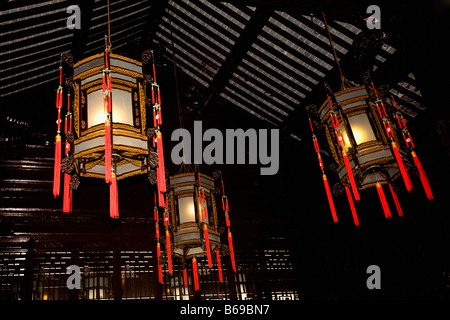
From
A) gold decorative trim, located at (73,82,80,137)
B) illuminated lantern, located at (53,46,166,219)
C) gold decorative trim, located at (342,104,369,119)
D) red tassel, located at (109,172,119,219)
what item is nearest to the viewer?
red tassel, located at (109,172,119,219)

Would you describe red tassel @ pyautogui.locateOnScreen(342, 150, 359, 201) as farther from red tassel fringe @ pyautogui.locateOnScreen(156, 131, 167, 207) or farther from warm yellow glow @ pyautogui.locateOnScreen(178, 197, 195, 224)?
warm yellow glow @ pyautogui.locateOnScreen(178, 197, 195, 224)

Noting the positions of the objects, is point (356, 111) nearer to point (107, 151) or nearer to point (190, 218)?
point (190, 218)

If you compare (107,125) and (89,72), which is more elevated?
(89,72)

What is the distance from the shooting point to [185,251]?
534 centimetres

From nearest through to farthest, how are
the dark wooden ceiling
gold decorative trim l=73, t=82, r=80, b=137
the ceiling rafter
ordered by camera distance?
gold decorative trim l=73, t=82, r=80, b=137, the ceiling rafter, the dark wooden ceiling

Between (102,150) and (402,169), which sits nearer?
(102,150)

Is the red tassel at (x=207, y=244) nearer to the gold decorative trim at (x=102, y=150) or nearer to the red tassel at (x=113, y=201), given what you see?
the gold decorative trim at (x=102, y=150)

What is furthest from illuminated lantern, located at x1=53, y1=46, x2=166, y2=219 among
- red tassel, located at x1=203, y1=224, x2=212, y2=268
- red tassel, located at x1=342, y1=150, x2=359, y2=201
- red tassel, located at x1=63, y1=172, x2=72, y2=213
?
red tassel, located at x1=342, y1=150, x2=359, y2=201

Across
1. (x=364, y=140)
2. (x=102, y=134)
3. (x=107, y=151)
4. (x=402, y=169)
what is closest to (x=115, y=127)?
(x=102, y=134)

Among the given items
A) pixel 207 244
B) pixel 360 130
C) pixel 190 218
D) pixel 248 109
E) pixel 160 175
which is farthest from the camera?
→ pixel 248 109

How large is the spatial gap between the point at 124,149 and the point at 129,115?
1.12ft

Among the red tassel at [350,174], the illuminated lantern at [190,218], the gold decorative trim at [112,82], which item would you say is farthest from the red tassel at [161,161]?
the red tassel at [350,174]

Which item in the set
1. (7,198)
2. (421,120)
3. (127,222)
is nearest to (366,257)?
(421,120)
